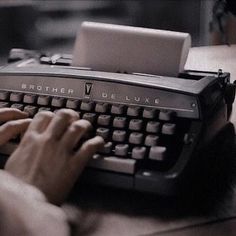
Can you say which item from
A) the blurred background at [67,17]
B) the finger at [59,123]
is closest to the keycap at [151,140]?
the finger at [59,123]

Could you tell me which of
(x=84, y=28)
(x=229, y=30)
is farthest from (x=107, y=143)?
(x=229, y=30)

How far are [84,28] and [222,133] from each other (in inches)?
11.8

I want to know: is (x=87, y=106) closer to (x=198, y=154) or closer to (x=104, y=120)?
(x=104, y=120)

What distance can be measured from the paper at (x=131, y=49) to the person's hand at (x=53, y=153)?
20 centimetres

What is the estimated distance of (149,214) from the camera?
2.13ft

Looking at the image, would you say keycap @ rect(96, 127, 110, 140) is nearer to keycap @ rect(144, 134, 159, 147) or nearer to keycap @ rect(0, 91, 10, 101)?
keycap @ rect(144, 134, 159, 147)

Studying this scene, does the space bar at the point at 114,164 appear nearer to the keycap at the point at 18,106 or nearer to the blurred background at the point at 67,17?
the keycap at the point at 18,106

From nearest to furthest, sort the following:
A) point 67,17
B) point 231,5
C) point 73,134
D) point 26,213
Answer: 1. point 26,213
2. point 73,134
3. point 231,5
4. point 67,17

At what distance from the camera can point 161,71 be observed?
2.76 ft

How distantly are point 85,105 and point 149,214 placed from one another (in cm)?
20

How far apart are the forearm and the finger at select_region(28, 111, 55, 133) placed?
0.10m

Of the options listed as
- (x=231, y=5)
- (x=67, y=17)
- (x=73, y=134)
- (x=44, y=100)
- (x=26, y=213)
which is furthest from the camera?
(x=67, y=17)

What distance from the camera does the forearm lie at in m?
0.56

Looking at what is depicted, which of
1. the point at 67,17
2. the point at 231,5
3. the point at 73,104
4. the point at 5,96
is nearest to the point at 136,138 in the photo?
the point at 73,104
